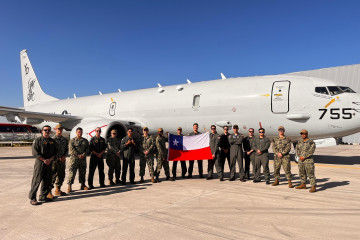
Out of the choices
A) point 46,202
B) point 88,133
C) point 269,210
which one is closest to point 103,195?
point 46,202

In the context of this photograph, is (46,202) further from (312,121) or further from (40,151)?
(312,121)

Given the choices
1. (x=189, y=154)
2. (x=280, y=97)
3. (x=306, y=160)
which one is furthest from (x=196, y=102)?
(x=306, y=160)

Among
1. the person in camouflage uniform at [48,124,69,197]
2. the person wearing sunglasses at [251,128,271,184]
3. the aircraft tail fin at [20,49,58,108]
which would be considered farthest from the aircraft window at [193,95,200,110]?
the aircraft tail fin at [20,49,58,108]

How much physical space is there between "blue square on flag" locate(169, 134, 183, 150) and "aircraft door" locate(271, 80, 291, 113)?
4237mm

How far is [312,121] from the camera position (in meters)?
9.45

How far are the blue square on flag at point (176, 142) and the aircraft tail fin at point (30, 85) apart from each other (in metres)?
18.5

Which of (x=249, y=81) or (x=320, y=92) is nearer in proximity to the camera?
(x=320, y=92)

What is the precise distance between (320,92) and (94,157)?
8.50 meters

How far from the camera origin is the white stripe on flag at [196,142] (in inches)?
329

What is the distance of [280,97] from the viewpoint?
10.1m

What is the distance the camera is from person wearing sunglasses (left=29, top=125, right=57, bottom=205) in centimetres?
521

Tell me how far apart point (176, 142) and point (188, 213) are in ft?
13.4

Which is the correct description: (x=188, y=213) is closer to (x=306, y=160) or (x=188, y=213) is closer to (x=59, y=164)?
(x=59, y=164)

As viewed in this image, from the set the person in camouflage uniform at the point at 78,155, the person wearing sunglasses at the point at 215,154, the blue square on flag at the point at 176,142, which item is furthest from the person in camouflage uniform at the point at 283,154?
the person in camouflage uniform at the point at 78,155
